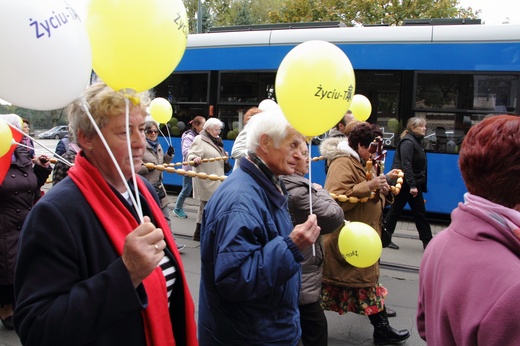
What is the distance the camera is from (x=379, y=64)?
8.16 m

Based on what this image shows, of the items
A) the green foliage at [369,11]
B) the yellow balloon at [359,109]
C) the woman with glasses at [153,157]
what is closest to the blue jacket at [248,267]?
the woman with glasses at [153,157]

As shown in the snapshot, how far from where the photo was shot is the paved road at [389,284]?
12.9ft

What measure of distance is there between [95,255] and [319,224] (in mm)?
1561

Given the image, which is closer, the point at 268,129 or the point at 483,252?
the point at 483,252

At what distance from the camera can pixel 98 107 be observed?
1.65 metres

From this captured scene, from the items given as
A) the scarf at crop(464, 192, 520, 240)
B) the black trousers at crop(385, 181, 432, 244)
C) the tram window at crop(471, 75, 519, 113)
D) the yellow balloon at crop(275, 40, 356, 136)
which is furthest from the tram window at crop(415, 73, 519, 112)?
the scarf at crop(464, 192, 520, 240)

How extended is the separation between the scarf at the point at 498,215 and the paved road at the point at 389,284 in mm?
2728

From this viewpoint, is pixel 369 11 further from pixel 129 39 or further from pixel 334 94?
pixel 129 39

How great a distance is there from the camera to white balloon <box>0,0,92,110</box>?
4.45 feet

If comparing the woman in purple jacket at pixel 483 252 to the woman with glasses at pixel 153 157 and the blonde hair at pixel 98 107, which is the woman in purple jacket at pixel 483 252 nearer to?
the blonde hair at pixel 98 107

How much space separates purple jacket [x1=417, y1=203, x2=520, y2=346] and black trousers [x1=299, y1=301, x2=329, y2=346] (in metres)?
1.42

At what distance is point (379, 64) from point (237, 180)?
Answer: 6.66m

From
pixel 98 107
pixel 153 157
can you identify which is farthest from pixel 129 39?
pixel 153 157

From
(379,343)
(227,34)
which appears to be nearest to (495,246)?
(379,343)
